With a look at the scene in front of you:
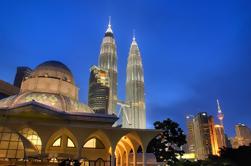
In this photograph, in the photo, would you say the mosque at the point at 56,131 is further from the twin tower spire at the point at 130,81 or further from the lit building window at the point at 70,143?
the twin tower spire at the point at 130,81

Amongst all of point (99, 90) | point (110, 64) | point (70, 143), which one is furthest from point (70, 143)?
point (110, 64)

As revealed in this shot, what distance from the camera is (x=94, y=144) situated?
31.9m

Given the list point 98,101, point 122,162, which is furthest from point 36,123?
point 98,101

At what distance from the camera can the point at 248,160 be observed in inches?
1272

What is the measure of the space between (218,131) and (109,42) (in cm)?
7814

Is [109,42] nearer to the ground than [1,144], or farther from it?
farther from it

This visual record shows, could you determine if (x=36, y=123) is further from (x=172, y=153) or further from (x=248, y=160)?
(x=248, y=160)

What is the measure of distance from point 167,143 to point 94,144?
1666 centimetres

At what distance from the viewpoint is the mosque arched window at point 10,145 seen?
950 inches

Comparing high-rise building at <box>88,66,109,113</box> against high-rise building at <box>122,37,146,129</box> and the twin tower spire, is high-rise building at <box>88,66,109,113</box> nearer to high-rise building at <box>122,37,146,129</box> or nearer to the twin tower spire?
the twin tower spire

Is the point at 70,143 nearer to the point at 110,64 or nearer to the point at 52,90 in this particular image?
the point at 52,90

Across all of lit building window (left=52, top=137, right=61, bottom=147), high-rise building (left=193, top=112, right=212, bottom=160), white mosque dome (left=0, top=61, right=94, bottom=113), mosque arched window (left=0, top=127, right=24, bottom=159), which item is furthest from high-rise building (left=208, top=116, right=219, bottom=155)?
mosque arched window (left=0, top=127, right=24, bottom=159)

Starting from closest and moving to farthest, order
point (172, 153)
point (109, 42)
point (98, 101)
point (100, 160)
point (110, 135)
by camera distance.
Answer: point (110, 135) → point (100, 160) → point (172, 153) → point (98, 101) → point (109, 42)

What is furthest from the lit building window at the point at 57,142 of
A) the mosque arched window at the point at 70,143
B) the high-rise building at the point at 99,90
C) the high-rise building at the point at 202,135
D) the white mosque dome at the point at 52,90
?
the high-rise building at the point at 202,135
